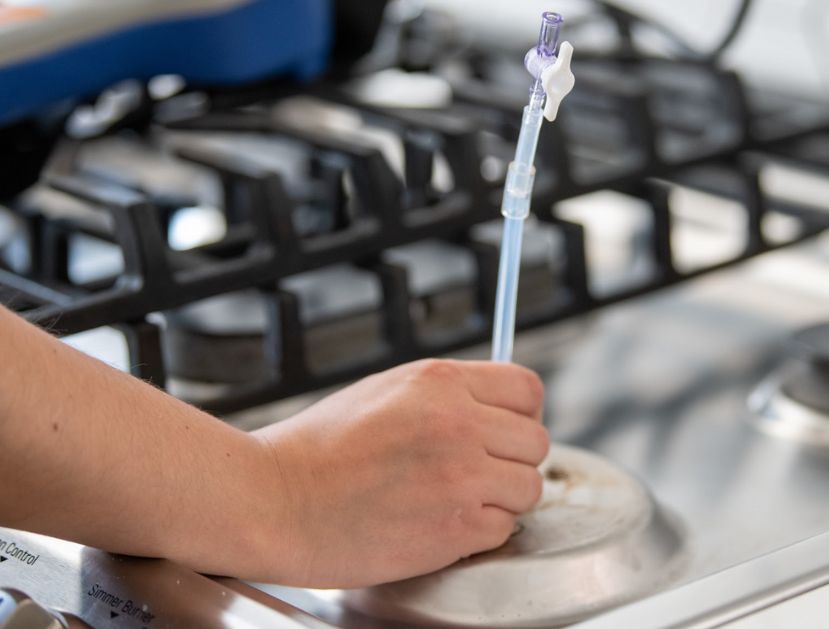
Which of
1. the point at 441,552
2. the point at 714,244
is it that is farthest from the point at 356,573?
the point at 714,244

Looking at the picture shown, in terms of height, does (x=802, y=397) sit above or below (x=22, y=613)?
below

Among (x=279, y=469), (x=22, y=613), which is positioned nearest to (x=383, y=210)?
(x=279, y=469)

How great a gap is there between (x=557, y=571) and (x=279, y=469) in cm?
12

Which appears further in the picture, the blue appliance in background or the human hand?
the blue appliance in background

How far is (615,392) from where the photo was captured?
774mm

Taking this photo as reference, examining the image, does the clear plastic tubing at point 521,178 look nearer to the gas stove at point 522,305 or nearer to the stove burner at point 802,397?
the gas stove at point 522,305

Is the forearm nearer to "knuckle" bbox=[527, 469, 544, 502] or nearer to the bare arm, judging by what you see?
the bare arm

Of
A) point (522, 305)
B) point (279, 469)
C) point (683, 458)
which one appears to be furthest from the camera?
point (522, 305)

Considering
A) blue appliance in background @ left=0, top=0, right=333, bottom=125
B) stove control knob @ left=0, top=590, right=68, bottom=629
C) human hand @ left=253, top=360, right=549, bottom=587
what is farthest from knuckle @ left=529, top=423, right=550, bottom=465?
blue appliance in background @ left=0, top=0, right=333, bottom=125

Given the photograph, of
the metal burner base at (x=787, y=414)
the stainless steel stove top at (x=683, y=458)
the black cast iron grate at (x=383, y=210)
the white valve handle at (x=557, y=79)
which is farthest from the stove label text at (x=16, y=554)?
the metal burner base at (x=787, y=414)

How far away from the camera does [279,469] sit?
1.71ft

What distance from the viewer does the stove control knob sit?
1.36ft

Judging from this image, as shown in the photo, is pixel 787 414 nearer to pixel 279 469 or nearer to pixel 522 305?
pixel 522 305

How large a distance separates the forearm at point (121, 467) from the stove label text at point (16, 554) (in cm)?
3
